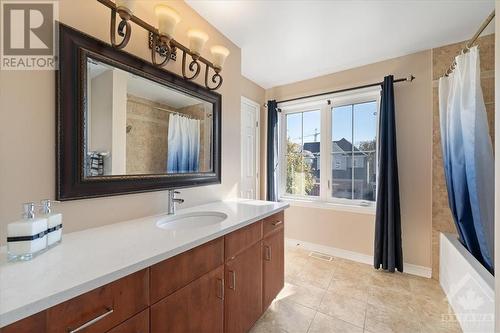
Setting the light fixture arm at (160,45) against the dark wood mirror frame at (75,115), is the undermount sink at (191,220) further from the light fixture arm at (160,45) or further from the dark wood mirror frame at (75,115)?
the light fixture arm at (160,45)

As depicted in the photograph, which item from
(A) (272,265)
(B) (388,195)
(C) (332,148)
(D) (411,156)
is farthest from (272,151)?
(A) (272,265)

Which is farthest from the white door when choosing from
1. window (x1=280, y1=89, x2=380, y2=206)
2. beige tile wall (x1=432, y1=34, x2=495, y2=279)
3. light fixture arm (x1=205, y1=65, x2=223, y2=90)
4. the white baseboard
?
beige tile wall (x1=432, y1=34, x2=495, y2=279)

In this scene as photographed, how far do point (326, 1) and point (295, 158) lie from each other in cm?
191

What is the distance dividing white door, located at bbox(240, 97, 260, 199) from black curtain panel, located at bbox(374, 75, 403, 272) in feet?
5.20

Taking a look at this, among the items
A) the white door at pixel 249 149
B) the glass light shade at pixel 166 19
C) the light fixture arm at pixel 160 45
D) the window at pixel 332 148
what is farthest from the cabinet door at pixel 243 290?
the window at pixel 332 148

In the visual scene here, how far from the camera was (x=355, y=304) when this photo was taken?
1.75 metres

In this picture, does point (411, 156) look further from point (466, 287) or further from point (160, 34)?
point (160, 34)

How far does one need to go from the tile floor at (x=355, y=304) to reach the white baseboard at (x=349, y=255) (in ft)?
0.31

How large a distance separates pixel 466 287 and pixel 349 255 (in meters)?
1.18

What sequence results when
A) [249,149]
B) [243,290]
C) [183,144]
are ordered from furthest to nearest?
[249,149], [183,144], [243,290]

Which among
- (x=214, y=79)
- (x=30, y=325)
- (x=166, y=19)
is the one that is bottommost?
(x=30, y=325)

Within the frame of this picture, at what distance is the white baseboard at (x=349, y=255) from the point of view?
2.19m

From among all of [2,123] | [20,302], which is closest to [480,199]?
[20,302]

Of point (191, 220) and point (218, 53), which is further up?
point (218, 53)
